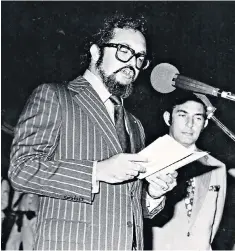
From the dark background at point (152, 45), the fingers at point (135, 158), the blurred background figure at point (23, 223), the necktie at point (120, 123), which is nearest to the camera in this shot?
the fingers at point (135, 158)

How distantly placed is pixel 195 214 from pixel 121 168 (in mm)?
1197

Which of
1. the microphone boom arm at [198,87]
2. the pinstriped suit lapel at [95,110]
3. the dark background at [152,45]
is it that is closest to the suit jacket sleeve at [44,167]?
the pinstriped suit lapel at [95,110]

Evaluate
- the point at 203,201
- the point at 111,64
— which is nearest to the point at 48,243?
the point at 111,64

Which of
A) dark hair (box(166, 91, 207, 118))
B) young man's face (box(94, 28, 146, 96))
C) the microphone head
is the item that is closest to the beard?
young man's face (box(94, 28, 146, 96))

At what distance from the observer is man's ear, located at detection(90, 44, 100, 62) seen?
61.8 inches

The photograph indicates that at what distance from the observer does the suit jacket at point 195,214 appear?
2.09 m

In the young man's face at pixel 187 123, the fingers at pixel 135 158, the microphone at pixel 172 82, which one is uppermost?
the microphone at pixel 172 82

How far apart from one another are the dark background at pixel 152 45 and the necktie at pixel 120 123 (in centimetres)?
69

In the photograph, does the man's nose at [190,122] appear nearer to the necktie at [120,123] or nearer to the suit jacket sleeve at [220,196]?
the suit jacket sleeve at [220,196]

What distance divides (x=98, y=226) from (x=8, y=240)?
148 centimetres

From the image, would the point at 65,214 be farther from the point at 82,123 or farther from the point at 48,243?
the point at 82,123

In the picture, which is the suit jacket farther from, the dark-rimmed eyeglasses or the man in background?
the dark-rimmed eyeglasses

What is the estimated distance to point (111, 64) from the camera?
150 cm

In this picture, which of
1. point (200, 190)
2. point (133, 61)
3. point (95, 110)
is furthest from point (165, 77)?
point (200, 190)
